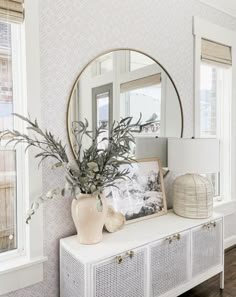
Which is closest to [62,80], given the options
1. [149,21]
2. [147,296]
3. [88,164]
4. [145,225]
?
[88,164]

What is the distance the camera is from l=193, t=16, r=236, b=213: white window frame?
101 inches

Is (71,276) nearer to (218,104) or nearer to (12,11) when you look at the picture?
(12,11)

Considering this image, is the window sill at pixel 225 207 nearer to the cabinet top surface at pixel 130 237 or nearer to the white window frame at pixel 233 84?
the white window frame at pixel 233 84

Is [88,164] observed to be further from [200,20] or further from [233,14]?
[233,14]

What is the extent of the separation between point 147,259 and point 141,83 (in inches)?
53.1

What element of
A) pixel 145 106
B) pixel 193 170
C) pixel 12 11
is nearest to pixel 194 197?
pixel 193 170

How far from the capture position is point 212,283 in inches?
92.8

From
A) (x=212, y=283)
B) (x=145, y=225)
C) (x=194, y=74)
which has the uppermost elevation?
(x=194, y=74)

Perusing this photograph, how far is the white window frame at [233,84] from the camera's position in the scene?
2.58 meters

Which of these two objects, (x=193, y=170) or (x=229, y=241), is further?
(x=229, y=241)

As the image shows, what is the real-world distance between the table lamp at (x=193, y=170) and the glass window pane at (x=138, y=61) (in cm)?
66

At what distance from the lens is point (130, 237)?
1792mm

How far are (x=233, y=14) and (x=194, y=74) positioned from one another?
957 mm

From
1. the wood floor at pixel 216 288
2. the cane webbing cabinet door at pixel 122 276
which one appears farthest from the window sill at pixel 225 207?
the cane webbing cabinet door at pixel 122 276
